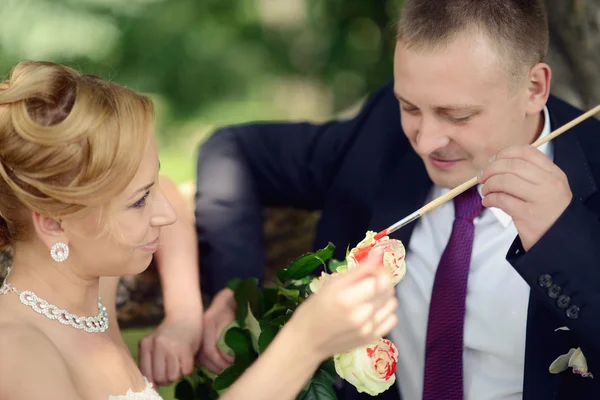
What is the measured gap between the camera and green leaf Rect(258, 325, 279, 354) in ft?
6.50

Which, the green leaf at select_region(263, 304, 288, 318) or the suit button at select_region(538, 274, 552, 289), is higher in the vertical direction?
the suit button at select_region(538, 274, 552, 289)

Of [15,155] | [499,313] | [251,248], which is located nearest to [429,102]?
[499,313]

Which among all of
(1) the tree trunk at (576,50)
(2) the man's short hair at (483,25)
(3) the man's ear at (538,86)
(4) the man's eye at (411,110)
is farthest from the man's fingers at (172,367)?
(1) the tree trunk at (576,50)

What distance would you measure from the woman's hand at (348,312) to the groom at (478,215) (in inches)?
19.1

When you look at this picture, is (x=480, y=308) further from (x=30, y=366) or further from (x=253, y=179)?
(x=30, y=366)

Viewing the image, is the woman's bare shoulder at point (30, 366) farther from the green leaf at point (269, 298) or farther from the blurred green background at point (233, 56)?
the blurred green background at point (233, 56)

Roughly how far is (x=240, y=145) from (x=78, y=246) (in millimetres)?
1156

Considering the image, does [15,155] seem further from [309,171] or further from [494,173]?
[309,171]

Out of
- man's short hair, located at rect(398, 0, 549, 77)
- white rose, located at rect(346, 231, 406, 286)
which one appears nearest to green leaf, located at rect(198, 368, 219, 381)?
white rose, located at rect(346, 231, 406, 286)

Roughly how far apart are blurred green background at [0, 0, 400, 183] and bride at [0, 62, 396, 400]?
354cm

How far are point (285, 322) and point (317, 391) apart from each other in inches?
6.8

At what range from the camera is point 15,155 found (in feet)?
5.52

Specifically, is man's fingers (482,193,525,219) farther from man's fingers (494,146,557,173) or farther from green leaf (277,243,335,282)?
green leaf (277,243,335,282)

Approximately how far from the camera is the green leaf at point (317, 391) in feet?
6.42
